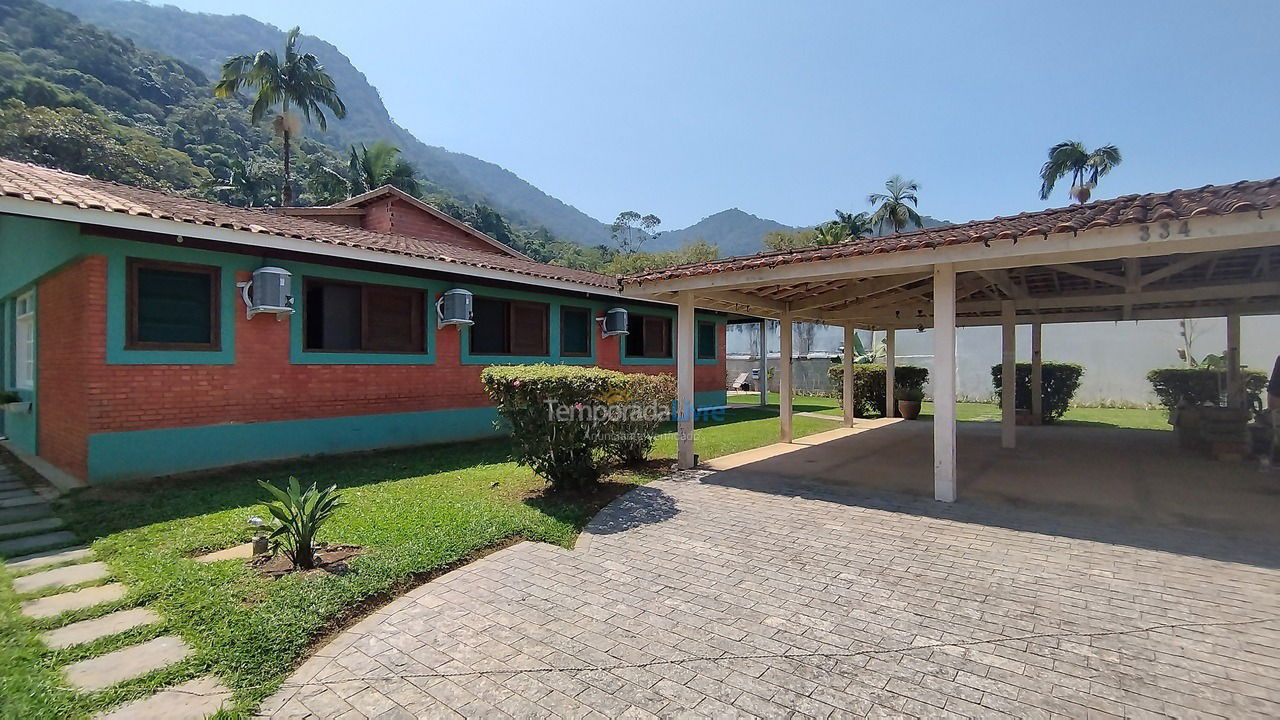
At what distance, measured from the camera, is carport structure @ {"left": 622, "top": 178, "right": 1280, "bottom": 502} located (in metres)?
4.74

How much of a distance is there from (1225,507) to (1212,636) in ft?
13.5

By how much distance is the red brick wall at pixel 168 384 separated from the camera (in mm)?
6352

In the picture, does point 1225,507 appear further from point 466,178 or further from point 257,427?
point 466,178

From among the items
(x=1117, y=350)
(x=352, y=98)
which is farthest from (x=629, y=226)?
(x=352, y=98)

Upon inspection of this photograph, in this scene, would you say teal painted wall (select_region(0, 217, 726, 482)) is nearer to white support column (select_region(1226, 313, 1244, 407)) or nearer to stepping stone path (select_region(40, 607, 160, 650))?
stepping stone path (select_region(40, 607, 160, 650))

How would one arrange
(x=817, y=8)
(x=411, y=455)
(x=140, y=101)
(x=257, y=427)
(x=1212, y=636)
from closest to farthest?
(x=1212, y=636) < (x=257, y=427) < (x=411, y=455) < (x=817, y=8) < (x=140, y=101)

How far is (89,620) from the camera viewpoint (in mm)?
3266

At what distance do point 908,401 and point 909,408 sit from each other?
21cm

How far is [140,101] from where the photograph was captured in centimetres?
5662

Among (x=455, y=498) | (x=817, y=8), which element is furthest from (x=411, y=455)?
(x=817, y=8)

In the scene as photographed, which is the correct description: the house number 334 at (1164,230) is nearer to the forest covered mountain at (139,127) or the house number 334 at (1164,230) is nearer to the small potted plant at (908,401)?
the small potted plant at (908,401)

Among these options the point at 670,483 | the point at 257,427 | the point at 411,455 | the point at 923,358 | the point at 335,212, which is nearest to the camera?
the point at 670,483

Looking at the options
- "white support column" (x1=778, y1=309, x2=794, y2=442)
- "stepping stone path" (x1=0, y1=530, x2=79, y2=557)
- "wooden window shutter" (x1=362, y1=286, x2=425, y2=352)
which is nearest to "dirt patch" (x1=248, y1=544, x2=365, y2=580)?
"stepping stone path" (x1=0, y1=530, x2=79, y2=557)

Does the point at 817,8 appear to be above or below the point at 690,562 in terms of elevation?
above
